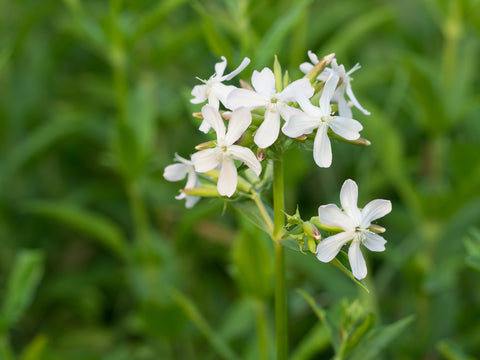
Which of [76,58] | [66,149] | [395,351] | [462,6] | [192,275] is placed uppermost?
[76,58]

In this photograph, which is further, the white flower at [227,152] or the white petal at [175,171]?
the white petal at [175,171]

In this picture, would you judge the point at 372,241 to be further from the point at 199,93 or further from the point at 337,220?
the point at 199,93

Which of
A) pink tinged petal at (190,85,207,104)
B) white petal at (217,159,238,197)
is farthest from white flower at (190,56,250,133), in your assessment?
white petal at (217,159,238,197)

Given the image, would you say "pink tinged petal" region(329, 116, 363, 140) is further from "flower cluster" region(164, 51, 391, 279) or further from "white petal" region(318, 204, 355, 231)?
"white petal" region(318, 204, 355, 231)

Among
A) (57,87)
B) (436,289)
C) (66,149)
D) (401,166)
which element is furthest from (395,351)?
(57,87)

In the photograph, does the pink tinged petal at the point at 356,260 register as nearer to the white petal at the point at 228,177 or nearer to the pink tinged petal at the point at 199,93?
the white petal at the point at 228,177

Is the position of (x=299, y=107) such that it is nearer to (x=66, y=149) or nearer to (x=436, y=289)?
(x=436, y=289)

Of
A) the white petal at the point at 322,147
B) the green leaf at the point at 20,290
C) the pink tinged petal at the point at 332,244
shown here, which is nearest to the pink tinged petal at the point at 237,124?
the white petal at the point at 322,147
